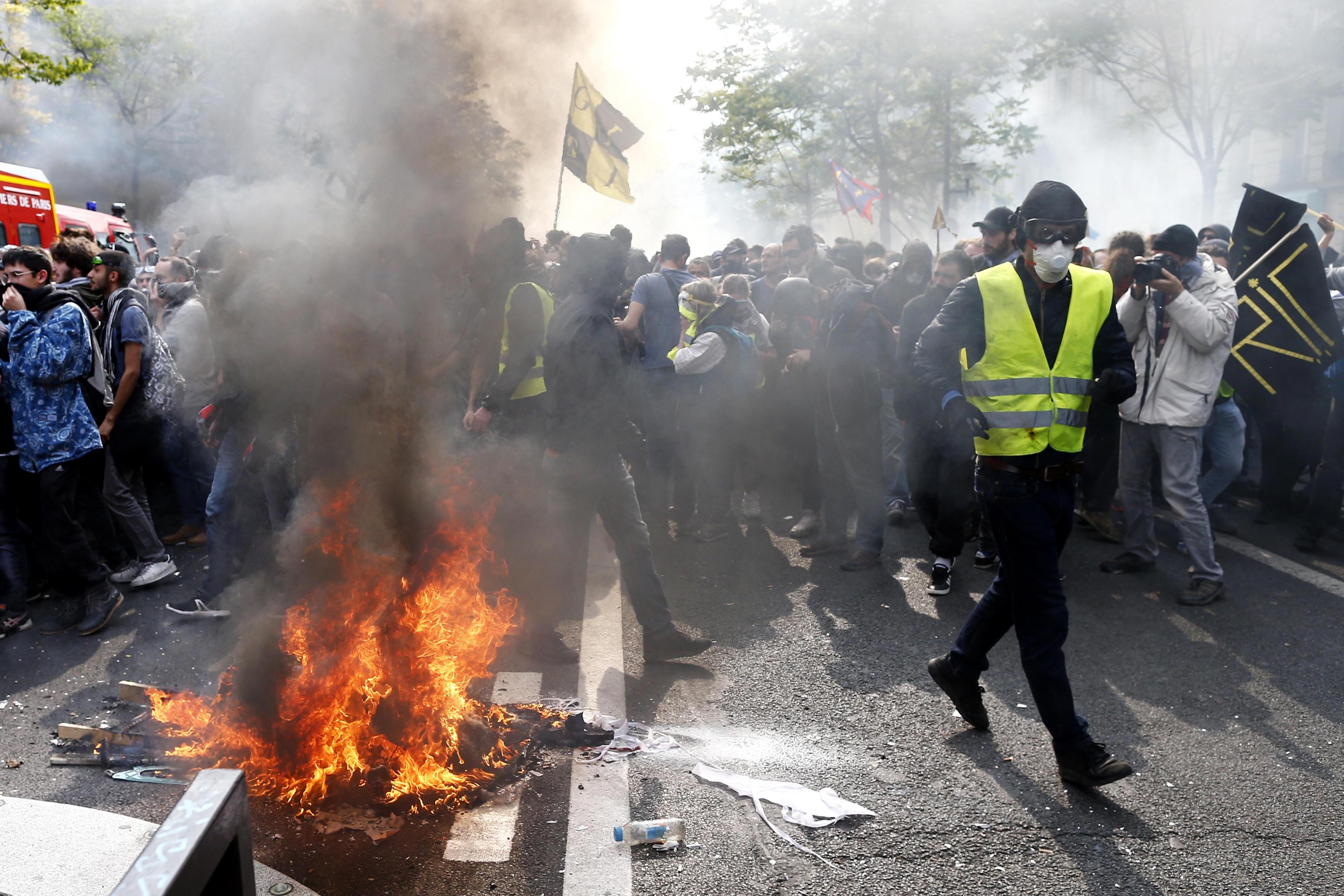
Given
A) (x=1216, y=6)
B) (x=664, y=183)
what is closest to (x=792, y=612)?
(x=664, y=183)

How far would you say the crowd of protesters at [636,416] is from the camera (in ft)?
16.7

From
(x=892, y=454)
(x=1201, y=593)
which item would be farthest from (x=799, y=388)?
(x=1201, y=593)

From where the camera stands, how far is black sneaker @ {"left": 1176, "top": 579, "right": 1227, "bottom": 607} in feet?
18.1

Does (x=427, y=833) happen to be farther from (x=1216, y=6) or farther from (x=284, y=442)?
(x=1216, y=6)

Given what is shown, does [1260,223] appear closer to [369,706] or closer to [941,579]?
[941,579]

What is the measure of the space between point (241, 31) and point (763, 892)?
4346 millimetres

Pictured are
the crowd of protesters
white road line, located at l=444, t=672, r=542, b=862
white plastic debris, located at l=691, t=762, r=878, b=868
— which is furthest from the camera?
the crowd of protesters

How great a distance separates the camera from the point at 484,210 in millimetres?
5406

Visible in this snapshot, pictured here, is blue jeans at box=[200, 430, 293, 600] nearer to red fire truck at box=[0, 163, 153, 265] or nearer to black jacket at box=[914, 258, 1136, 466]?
black jacket at box=[914, 258, 1136, 466]

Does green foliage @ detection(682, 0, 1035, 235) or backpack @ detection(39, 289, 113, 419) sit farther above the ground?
green foliage @ detection(682, 0, 1035, 235)

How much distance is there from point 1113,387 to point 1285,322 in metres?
4.08

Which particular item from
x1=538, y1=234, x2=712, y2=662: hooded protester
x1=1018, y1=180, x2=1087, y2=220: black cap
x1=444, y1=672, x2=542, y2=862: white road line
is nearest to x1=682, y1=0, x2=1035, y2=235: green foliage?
x1=538, y1=234, x2=712, y2=662: hooded protester

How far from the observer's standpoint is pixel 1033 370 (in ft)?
12.2

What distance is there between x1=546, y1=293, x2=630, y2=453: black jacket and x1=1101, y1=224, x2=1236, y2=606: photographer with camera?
280 centimetres
